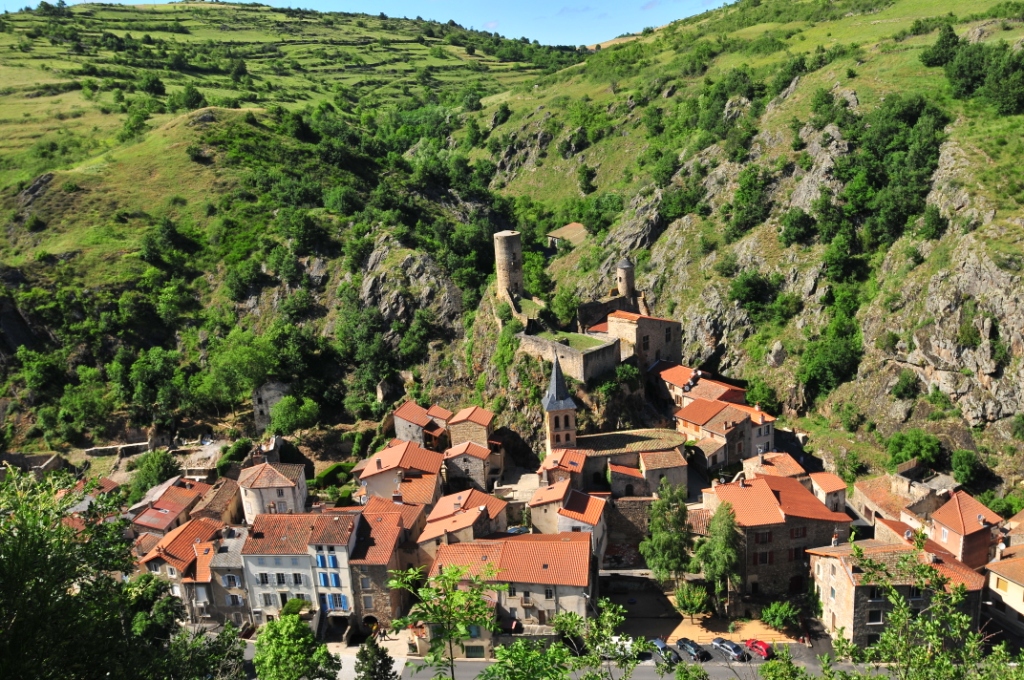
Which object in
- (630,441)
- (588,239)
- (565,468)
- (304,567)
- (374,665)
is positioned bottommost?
(374,665)

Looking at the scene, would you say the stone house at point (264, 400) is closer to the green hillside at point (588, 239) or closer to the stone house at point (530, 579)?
the green hillside at point (588, 239)

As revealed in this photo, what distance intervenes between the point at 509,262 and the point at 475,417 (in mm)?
16333

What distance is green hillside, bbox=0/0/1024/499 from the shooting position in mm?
61250

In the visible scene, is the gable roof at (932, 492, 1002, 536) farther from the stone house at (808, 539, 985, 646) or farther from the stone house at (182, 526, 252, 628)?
the stone house at (182, 526, 252, 628)

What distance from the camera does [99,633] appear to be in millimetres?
18391

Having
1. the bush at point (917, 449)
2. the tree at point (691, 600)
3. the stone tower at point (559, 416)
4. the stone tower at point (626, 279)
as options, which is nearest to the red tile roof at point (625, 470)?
the stone tower at point (559, 416)

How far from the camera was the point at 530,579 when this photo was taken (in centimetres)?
4231

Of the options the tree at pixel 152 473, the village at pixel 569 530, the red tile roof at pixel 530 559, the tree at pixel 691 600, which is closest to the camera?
the red tile roof at pixel 530 559

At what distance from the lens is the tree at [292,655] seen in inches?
1319

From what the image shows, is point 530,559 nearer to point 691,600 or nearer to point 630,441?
point 691,600

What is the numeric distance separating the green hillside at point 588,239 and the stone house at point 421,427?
5.14 m

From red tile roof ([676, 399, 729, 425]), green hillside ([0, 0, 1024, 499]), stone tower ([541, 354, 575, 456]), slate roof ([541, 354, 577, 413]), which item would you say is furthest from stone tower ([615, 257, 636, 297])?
stone tower ([541, 354, 575, 456])

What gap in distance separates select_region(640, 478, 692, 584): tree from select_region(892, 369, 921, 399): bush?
22942mm

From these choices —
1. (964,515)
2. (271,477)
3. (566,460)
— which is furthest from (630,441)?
(271,477)
